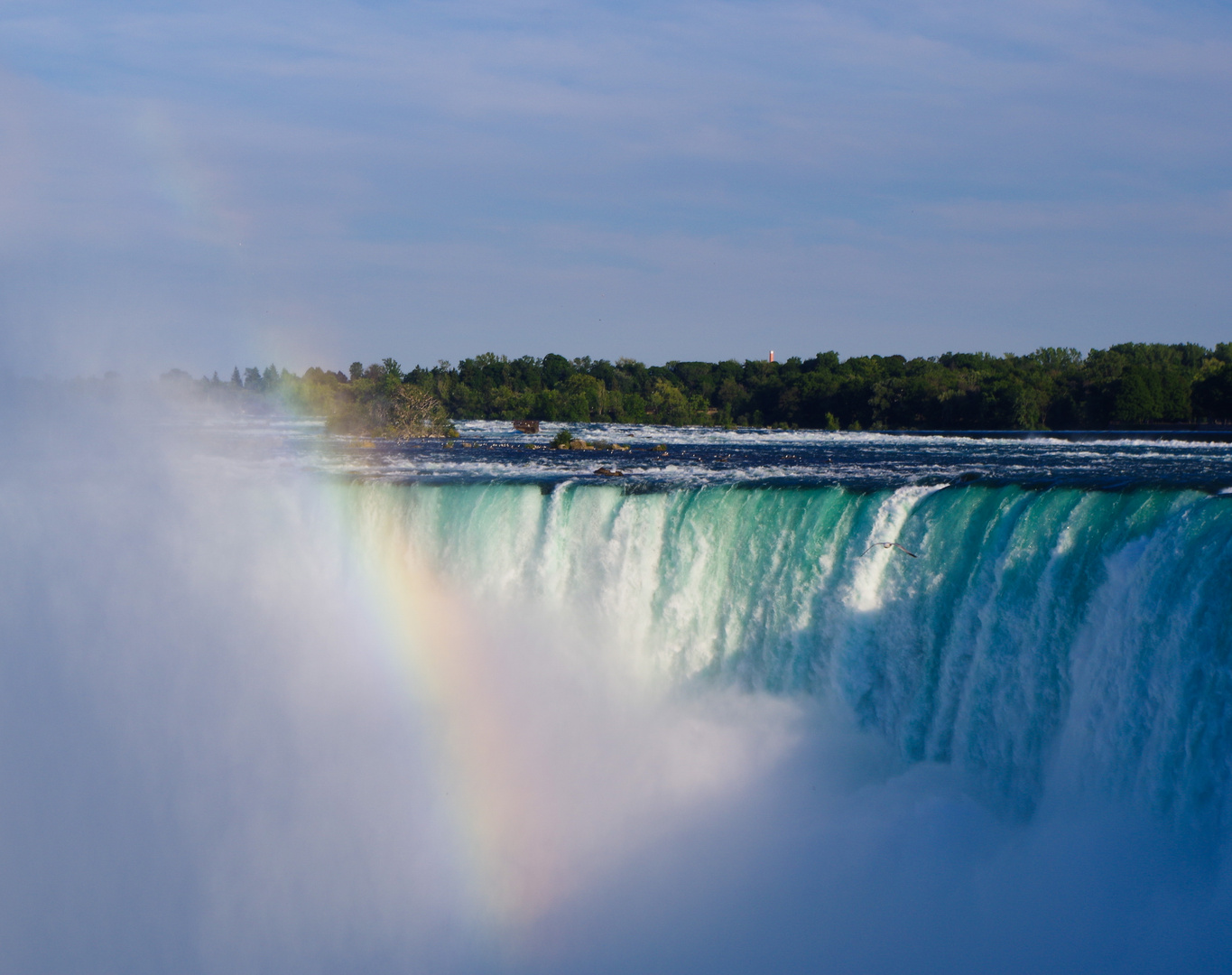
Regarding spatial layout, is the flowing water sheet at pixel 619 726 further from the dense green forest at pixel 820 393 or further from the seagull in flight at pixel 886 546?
Answer: the dense green forest at pixel 820 393

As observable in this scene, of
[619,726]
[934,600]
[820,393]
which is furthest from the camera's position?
[820,393]

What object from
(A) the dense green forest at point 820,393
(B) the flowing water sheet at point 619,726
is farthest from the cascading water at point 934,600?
(A) the dense green forest at point 820,393

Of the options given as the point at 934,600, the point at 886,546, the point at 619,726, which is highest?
the point at 886,546

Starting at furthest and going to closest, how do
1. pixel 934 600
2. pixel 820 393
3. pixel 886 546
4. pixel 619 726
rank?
pixel 820 393, pixel 619 726, pixel 886 546, pixel 934 600

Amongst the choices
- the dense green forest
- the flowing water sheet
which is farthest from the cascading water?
the dense green forest

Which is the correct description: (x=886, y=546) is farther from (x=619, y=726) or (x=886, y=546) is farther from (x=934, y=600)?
(x=619, y=726)

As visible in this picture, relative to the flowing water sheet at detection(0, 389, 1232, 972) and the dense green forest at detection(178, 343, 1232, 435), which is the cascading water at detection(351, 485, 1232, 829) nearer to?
the flowing water sheet at detection(0, 389, 1232, 972)

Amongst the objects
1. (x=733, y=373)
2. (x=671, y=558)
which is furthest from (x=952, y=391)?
(x=671, y=558)

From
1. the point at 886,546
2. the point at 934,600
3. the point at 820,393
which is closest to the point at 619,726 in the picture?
the point at 886,546

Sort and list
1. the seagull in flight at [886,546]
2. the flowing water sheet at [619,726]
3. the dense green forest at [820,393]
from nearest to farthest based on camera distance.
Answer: the flowing water sheet at [619,726], the seagull in flight at [886,546], the dense green forest at [820,393]

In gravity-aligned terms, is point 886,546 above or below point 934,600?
above

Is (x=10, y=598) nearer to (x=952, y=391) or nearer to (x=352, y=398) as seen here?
(x=352, y=398)
